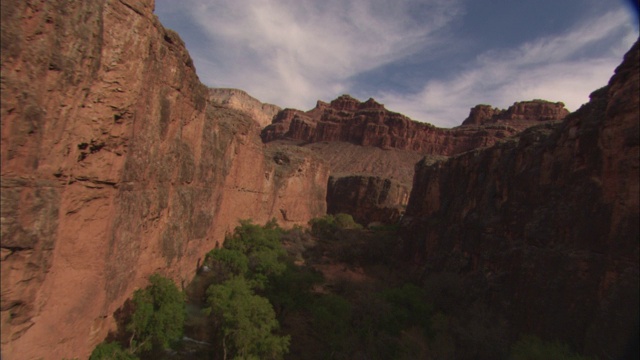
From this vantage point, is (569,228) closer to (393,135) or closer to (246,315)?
(246,315)

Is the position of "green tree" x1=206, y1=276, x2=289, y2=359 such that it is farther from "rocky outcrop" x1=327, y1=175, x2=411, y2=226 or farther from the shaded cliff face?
the shaded cliff face

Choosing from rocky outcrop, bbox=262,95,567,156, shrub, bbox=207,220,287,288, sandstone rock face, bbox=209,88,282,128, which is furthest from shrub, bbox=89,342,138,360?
sandstone rock face, bbox=209,88,282,128

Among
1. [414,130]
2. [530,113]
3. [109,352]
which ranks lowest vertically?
[109,352]

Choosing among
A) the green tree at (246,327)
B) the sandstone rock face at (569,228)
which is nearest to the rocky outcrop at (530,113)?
the sandstone rock face at (569,228)

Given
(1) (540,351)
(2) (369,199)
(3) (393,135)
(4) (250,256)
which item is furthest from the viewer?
(3) (393,135)

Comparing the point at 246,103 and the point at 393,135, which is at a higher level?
the point at 246,103

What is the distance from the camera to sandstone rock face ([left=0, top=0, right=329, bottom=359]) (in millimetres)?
6543

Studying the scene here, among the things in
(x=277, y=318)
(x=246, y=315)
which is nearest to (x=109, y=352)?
(x=246, y=315)

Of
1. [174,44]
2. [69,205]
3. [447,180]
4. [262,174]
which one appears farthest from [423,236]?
[69,205]

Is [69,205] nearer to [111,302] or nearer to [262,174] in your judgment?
[111,302]

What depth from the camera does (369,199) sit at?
183ft

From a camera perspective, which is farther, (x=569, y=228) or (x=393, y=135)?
(x=393, y=135)

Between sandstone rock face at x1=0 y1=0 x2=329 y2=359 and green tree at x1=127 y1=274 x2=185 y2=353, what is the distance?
555mm

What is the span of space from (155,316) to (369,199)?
46.7 metres
